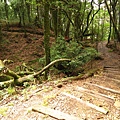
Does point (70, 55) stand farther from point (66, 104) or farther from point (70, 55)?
point (66, 104)

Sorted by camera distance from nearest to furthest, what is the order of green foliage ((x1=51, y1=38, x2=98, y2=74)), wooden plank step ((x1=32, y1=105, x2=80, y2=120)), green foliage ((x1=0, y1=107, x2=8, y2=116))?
wooden plank step ((x1=32, y1=105, x2=80, y2=120)), green foliage ((x1=0, y1=107, x2=8, y2=116)), green foliage ((x1=51, y1=38, x2=98, y2=74))

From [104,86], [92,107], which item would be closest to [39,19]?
[104,86]

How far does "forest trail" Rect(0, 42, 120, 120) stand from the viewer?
368 centimetres

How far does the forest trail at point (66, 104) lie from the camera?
12.1 feet

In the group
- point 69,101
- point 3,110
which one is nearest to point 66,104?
point 69,101

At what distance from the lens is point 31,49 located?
16641 mm

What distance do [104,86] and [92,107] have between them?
184cm

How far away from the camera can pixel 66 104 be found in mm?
4094

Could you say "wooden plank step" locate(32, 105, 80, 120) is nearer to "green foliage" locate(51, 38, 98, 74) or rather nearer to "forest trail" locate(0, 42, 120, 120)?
"forest trail" locate(0, 42, 120, 120)

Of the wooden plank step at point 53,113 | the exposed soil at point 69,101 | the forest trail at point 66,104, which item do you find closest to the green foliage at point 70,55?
the exposed soil at point 69,101

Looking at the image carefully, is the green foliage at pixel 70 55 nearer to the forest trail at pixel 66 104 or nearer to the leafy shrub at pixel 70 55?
the leafy shrub at pixel 70 55

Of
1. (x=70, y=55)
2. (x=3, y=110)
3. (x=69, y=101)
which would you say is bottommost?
(x=3, y=110)

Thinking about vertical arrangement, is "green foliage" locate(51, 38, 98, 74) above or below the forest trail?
above

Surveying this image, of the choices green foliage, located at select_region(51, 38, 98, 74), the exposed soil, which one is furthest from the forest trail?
green foliage, located at select_region(51, 38, 98, 74)
